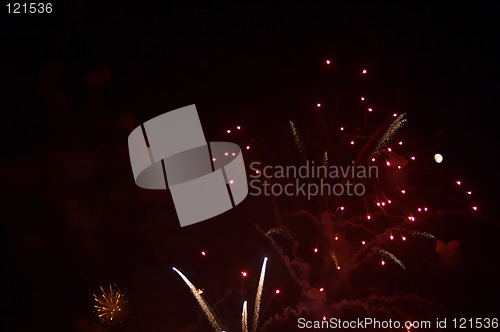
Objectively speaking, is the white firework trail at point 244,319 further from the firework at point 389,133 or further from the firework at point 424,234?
the firework at point 389,133

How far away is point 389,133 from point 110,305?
3.37m

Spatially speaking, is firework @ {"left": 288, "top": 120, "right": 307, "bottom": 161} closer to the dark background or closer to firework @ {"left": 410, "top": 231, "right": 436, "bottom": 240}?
the dark background

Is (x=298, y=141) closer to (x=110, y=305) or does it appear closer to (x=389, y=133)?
(x=389, y=133)

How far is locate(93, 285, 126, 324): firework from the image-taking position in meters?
4.95

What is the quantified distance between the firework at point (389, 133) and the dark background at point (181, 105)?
0.37 feet

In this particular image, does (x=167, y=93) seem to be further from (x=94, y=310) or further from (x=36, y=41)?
(x=94, y=310)

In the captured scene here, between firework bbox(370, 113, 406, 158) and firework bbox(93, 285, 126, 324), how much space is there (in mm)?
2999

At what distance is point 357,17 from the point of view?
4.86 meters

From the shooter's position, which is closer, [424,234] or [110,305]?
[424,234]

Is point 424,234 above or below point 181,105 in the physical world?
below

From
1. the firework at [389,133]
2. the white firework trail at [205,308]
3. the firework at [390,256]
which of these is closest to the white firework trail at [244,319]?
the white firework trail at [205,308]

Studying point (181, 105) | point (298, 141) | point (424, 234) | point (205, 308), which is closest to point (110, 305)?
point (205, 308)

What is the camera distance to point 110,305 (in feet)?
16.3

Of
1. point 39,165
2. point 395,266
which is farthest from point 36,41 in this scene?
point 395,266
